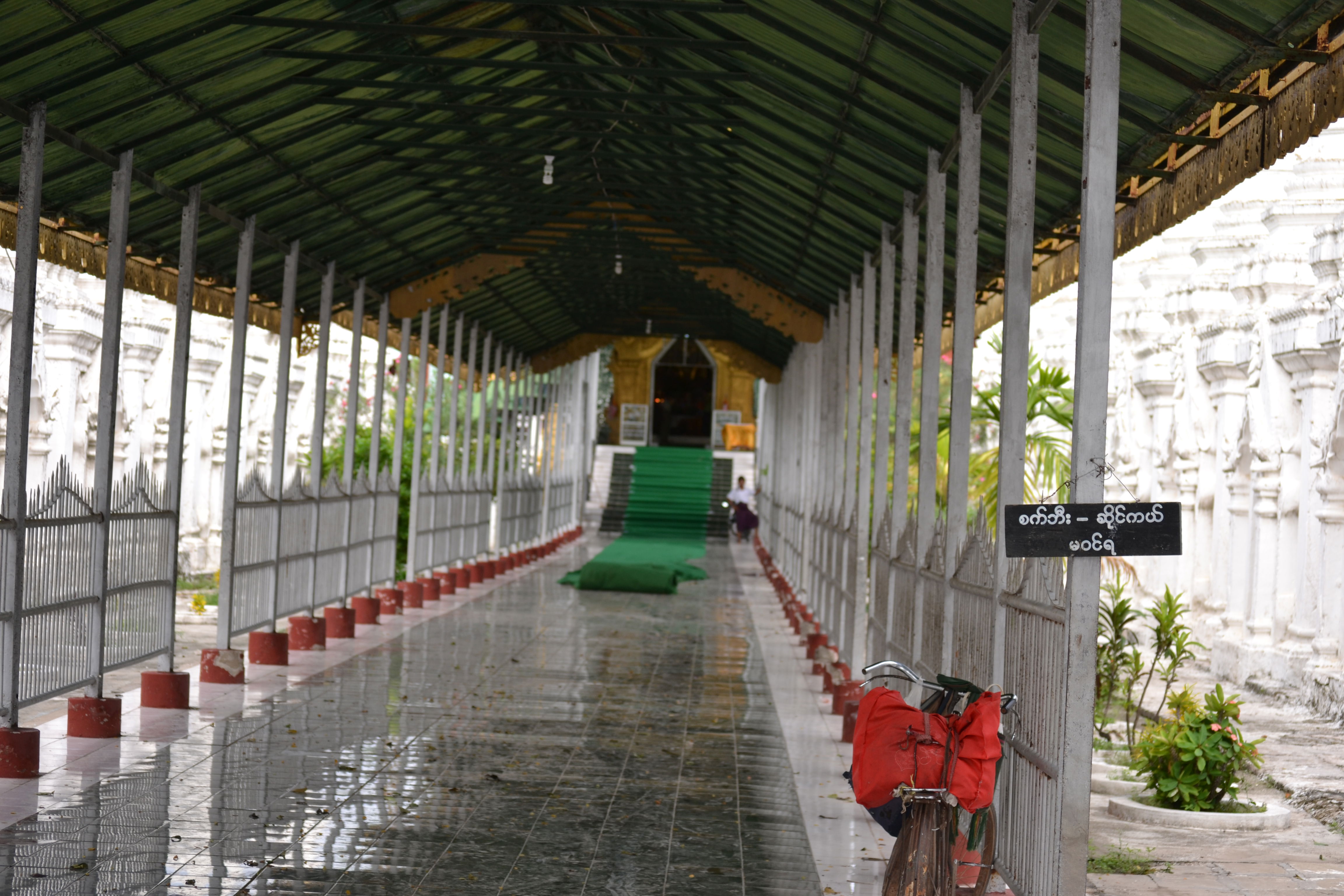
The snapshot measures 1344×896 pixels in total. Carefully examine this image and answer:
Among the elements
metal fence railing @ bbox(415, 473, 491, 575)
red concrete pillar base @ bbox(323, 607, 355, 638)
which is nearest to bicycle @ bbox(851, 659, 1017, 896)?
red concrete pillar base @ bbox(323, 607, 355, 638)

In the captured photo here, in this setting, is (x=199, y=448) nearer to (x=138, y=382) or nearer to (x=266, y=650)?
(x=138, y=382)

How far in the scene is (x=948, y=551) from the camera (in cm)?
687

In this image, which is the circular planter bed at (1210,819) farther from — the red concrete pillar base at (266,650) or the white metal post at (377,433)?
the white metal post at (377,433)

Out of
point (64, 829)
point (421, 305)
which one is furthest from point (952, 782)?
point (421, 305)

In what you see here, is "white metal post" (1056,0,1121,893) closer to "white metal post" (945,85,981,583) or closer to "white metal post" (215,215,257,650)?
"white metal post" (945,85,981,583)

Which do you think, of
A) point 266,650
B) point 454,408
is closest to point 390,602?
point 454,408

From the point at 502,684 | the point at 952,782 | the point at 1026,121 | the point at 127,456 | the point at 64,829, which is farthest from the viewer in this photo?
the point at 127,456

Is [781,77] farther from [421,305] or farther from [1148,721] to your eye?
[421,305]

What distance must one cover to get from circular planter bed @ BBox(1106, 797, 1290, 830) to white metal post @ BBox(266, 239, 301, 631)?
6.85 m

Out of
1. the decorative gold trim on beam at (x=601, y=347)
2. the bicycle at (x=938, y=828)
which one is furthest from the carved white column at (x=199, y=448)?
the bicycle at (x=938, y=828)

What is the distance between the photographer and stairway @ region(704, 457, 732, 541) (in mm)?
34969

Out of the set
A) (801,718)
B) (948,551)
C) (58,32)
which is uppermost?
(58,32)

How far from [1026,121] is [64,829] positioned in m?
4.91

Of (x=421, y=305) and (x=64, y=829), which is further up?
(x=421, y=305)
